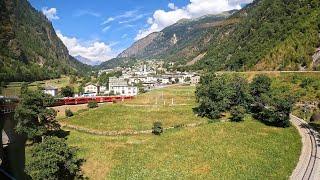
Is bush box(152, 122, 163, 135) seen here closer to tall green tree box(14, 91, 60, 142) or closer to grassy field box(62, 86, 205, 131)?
grassy field box(62, 86, 205, 131)

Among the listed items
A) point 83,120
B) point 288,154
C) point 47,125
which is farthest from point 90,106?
point 288,154

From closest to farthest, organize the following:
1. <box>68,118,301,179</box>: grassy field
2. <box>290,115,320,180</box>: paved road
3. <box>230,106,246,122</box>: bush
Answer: <box>290,115,320,180</box>: paved road, <box>68,118,301,179</box>: grassy field, <box>230,106,246,122</box>: bush

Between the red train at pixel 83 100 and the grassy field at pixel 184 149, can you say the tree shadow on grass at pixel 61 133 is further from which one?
the red train at pixel 83 100

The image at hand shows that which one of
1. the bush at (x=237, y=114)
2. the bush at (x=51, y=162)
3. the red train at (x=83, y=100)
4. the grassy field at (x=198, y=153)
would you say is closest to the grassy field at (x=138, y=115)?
the grassy field at (x=198, y=153)

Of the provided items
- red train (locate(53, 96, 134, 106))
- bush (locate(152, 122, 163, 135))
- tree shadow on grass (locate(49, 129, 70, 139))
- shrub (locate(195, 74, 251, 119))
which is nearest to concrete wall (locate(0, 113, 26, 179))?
tree shadow on grass (locate(49, 129, 70, 139))

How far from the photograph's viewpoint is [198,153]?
74938mm

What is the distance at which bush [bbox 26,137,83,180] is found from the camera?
186 feet

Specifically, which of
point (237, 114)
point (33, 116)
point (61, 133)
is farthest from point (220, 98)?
point (33, 116)

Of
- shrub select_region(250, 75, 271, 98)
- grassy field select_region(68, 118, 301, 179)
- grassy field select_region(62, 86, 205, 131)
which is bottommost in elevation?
grassy field select_region(68, 118, 301, 179)

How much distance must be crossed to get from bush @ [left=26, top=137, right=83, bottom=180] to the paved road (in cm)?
3570

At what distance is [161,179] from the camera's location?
6259 centimetres

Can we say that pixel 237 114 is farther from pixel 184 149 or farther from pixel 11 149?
pixel 11 149

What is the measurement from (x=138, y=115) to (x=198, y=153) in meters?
38.0

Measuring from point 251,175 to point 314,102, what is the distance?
55.4m
